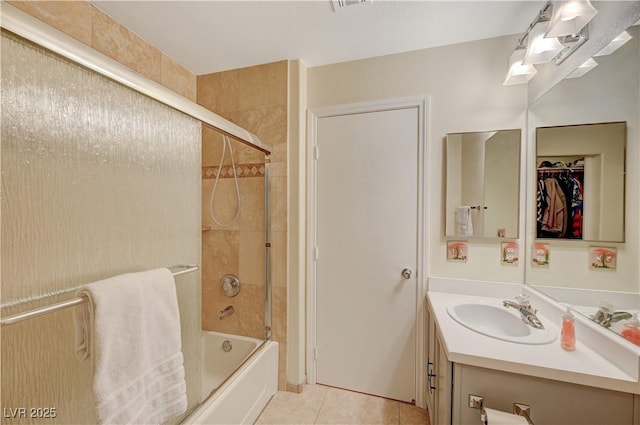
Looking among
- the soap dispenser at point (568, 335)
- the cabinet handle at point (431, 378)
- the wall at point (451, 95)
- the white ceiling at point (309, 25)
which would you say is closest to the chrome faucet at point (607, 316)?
the soap dispenser at point (568, 335)

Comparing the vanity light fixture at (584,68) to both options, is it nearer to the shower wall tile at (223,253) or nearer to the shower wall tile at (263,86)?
the shower wall tile at (263,86)

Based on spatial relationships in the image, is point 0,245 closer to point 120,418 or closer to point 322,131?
point 120,418

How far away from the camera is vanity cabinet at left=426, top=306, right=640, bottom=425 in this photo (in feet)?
2.82

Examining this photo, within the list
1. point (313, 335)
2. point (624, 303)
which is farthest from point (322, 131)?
point (624, 303)

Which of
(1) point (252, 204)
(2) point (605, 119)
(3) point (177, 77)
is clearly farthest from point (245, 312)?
(2) point (605, 119)

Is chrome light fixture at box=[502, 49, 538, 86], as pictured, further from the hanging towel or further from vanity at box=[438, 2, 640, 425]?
the hanging towel

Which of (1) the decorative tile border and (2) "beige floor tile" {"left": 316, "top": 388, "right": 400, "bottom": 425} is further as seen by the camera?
(1) the decorative tile border

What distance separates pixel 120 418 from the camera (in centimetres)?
79

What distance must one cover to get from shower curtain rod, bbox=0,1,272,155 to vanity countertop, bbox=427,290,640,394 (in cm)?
151

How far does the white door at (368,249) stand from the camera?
1687 mm

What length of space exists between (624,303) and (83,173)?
206 centimetres

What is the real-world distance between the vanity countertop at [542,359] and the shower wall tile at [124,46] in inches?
90.5

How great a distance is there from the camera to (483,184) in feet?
5.12

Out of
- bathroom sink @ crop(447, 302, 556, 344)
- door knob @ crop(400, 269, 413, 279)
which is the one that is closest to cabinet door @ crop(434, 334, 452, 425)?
bathroom sink @ crop(447, 302, 556, 344)
